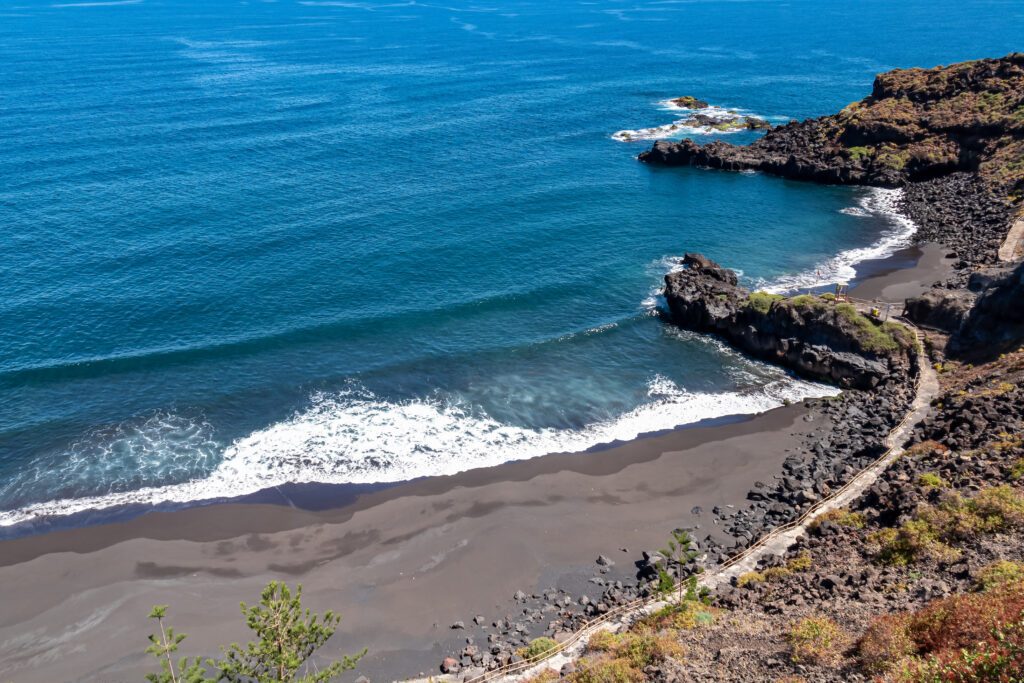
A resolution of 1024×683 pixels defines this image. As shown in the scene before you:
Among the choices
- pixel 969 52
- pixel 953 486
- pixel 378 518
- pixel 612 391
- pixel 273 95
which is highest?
pixel 969 52

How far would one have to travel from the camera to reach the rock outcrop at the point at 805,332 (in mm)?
54875

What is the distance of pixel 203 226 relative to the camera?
83750mm

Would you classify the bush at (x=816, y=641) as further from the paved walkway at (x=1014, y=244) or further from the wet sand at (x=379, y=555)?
the paved walkway at (x=1014, y=244)

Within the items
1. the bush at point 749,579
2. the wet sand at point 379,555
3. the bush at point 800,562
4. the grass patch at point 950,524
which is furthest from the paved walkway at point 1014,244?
the bush at point 749,579

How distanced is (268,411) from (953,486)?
47030 mm

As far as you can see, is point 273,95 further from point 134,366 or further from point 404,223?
point 134,366

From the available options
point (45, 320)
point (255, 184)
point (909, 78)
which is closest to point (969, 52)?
point (909, 78)

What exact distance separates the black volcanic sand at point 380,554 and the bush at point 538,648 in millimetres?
3962

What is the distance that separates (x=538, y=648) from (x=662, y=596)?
689 centimetres

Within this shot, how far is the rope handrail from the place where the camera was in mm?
31484

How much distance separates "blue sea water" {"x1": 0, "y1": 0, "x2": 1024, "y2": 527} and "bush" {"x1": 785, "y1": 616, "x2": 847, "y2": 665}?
2522cm

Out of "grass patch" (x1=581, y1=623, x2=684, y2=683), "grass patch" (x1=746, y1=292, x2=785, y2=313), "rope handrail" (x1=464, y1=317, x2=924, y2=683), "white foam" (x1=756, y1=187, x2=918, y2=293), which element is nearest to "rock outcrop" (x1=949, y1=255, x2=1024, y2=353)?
"rope handrail" (x1=464, y1=317, x2=924, y2=683)

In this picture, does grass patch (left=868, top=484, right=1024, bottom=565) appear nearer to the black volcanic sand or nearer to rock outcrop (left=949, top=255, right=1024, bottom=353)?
the black volcanic sand

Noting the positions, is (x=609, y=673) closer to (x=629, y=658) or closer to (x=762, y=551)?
(x=629, y=658)
